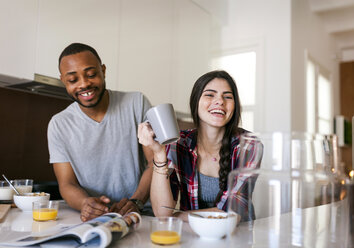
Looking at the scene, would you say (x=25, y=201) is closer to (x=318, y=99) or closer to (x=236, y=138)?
(x=236, y=138)

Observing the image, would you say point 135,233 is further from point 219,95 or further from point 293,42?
point 293,42

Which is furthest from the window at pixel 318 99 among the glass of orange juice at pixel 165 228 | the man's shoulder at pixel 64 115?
the glass of orange juice at pixel 165 228

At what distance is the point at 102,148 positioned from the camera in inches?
64.3

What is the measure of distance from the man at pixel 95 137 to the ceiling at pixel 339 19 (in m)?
3.06

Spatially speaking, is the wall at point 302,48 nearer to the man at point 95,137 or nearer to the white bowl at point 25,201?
the man at point 95,137

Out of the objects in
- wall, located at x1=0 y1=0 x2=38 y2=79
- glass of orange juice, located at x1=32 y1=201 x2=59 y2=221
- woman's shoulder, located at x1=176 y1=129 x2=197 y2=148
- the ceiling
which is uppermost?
the ceiling

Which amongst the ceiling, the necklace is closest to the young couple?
the necklace

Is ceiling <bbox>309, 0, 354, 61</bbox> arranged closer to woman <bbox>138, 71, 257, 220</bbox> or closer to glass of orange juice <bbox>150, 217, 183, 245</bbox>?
woman <bbox>138, 71, 257, 220</bbox>

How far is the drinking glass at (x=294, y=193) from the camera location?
0.57 meters

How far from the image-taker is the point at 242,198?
2.02ft

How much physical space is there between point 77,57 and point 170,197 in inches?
33.1

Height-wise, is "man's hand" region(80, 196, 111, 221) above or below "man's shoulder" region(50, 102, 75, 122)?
below

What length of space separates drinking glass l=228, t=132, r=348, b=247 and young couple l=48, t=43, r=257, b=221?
628 mm

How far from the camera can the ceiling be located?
12.8ft
